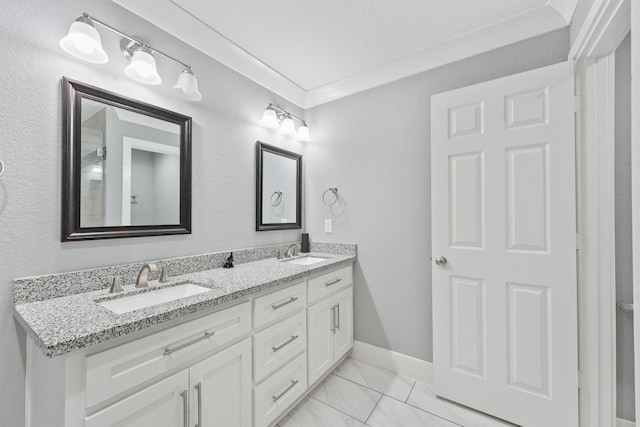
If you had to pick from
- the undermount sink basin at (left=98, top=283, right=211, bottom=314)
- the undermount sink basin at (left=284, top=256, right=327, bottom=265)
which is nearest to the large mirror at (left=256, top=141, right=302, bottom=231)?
the undermount sink basin at (left=284, top=256, right=327, bottom=265)

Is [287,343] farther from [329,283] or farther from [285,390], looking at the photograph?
[329,283]

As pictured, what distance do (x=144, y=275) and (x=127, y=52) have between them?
3.76 ft

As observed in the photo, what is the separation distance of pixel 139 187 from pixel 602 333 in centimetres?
254

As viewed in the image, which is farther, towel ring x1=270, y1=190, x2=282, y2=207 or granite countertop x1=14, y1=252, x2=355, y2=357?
towel ring x1=270, y1=190, x2=282, y2=207

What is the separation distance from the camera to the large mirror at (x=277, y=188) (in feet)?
7.04

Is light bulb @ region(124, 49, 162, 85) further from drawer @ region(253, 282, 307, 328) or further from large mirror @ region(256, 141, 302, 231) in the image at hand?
drawer @ region(253, 282, 307, 328)

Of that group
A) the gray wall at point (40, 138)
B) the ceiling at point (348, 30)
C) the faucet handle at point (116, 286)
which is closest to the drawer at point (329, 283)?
the gray wall at point (40, 138)

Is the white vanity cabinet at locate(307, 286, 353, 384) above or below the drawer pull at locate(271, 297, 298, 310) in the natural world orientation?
below

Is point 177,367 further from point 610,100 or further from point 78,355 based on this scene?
point 610,100

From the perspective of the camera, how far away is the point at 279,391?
1.52m

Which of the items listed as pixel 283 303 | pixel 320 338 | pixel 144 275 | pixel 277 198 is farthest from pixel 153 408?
pixel 277 198

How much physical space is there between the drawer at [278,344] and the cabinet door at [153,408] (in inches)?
14.9

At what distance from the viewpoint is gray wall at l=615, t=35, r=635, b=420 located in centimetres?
142

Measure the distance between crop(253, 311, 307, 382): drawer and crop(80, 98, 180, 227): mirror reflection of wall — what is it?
0.87 meters
